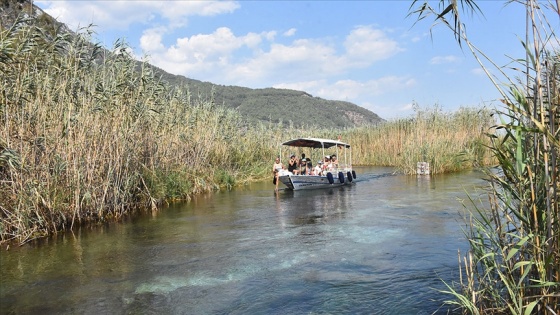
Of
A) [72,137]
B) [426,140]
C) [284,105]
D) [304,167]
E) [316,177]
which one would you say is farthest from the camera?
[284,105]

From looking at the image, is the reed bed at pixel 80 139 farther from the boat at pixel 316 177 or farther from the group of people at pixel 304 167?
the group of people at pixel 304 167

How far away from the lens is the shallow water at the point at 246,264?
645 centimetres

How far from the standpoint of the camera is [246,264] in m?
8.41

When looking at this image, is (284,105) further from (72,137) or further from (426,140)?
(72,137)

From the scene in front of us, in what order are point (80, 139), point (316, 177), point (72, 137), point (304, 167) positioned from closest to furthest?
point (80, 139)
point (72, 137)
point (316, 177)
point (304, 167)

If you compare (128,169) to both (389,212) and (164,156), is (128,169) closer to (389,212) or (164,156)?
(164,156)

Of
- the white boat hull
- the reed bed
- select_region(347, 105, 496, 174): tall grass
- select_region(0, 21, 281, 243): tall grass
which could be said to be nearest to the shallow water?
select_region(0, 21, 281, 243): tall grass

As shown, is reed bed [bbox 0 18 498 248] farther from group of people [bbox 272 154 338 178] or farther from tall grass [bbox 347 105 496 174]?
tall grass [bbox 347 105 496 174]

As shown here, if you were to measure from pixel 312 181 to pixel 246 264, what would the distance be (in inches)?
498

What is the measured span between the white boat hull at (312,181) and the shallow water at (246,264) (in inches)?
A: 227

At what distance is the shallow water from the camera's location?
21.2 ft

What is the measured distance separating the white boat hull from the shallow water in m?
5.76

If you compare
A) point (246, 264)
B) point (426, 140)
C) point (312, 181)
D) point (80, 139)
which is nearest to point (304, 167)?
point (312, 181)

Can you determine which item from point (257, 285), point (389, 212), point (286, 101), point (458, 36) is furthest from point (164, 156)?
point (286, 101)
